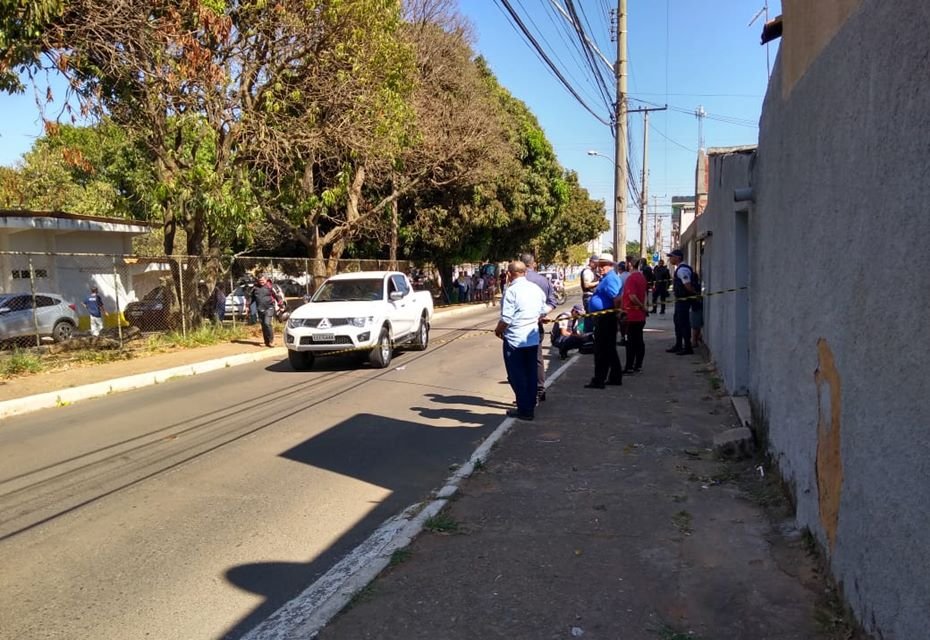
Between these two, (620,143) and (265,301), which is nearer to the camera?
(265,301)

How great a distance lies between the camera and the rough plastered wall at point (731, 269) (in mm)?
8070

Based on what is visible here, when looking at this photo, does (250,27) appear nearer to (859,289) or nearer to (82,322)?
(82,322)

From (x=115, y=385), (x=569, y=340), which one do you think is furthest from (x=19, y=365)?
(x=569, y=340)

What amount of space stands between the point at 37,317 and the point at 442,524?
14553 millimetres

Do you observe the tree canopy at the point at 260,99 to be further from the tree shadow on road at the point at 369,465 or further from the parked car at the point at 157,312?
the tree shadow on road at the point at 369,465

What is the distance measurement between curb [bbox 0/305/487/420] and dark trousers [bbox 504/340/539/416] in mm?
6932

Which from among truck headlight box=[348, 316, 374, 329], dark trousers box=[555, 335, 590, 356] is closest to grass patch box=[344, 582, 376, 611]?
truck headlight box=[348, 316, 374, 329]

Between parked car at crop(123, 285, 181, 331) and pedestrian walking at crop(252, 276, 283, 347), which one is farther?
parked car at crop(123, 285, 181, 331)

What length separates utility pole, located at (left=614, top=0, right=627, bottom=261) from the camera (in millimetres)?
18734

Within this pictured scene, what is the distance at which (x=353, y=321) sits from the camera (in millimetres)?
12320

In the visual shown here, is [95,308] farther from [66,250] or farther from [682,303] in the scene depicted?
[682,303]

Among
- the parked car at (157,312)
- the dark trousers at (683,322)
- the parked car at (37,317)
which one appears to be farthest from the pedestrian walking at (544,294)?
the parked car at (157,312)

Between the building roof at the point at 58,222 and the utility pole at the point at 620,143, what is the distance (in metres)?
13.8

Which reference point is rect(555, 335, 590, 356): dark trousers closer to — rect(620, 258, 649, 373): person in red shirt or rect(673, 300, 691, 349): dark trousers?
rect(673, 300, 691, 349): dark trousers
